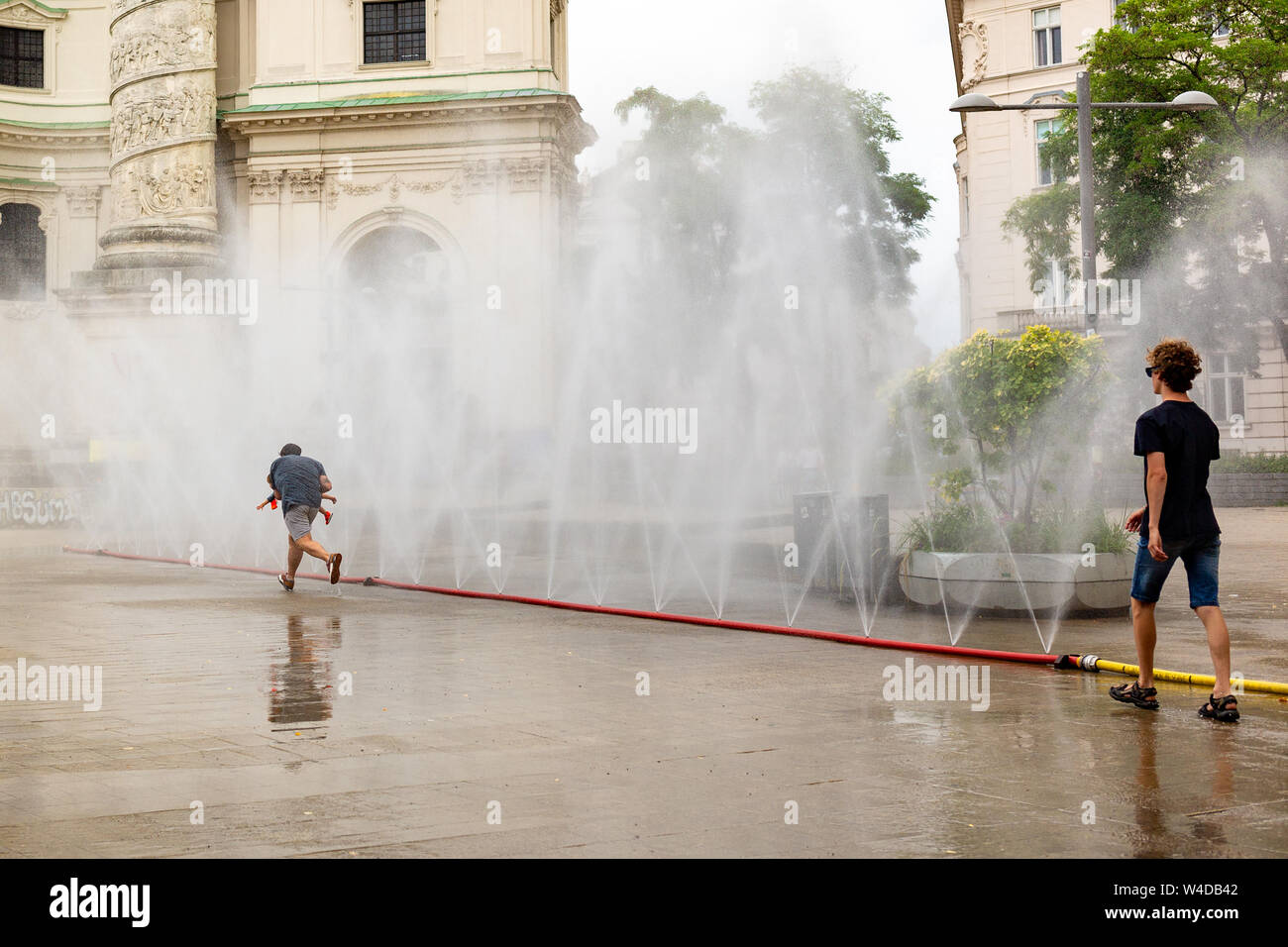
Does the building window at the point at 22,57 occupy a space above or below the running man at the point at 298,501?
above

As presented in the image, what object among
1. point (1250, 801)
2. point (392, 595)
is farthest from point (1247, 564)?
point (1250, 801)

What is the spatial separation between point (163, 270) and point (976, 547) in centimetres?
2804

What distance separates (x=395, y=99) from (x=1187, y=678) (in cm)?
3449

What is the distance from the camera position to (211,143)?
3816cm

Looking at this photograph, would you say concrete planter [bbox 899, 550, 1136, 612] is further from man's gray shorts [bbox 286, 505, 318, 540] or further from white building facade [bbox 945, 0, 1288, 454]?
white building facade [bbox 945, 0, 1288, 454]

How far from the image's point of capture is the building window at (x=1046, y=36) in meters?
45.1

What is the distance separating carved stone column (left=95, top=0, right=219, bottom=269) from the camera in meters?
37.0

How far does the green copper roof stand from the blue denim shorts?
3224 centimetres

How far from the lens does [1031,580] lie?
11.4 meters

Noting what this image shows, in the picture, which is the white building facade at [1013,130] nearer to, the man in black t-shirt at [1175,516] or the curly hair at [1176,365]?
the curly hair at [1176,365]

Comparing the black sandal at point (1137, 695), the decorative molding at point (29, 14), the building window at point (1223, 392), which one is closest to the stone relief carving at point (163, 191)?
the decorative molding at point (29, 14)

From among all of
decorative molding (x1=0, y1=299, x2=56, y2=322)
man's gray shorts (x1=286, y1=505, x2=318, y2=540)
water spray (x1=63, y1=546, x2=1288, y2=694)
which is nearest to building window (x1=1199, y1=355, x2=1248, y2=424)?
water spray (x1=63, y1=546, x2=1288, y2=694)

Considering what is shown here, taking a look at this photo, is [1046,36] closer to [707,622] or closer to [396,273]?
[396,273]

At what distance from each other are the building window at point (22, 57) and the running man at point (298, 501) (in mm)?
36116
